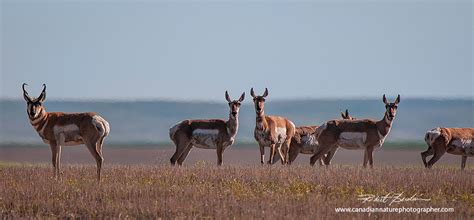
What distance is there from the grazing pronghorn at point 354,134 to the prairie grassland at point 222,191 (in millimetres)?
3379

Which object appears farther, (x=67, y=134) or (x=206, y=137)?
(x=206, y=137)

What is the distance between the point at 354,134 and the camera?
86.3 feet

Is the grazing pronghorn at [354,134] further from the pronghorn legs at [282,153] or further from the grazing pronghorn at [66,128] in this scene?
the grazing pronghorn at [66,128]

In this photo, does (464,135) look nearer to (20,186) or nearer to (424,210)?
(424,210)

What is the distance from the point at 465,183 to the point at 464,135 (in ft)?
26.7

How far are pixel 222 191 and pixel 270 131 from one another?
8912mm

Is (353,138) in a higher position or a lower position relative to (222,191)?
higher

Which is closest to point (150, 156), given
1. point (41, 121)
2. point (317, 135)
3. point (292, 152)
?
point (292, 152)

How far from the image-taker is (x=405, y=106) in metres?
119

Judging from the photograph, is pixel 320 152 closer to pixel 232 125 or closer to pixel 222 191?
pixel 232 125

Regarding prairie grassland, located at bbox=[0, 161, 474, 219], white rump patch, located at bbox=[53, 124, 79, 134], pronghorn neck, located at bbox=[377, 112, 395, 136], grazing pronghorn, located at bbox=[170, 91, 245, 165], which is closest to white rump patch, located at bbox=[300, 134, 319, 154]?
grazing pronghorn, located at bbox=[170, 91, 245, 165]

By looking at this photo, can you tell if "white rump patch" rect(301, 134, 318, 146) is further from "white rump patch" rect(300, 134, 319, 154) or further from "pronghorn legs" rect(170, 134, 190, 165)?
"pronghorn legs" rect(170, 134, 190, 165)

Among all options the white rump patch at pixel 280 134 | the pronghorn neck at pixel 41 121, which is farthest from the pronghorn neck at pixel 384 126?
the pronghorn neck at pixel 41 121

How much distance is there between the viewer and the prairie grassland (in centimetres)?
1678
